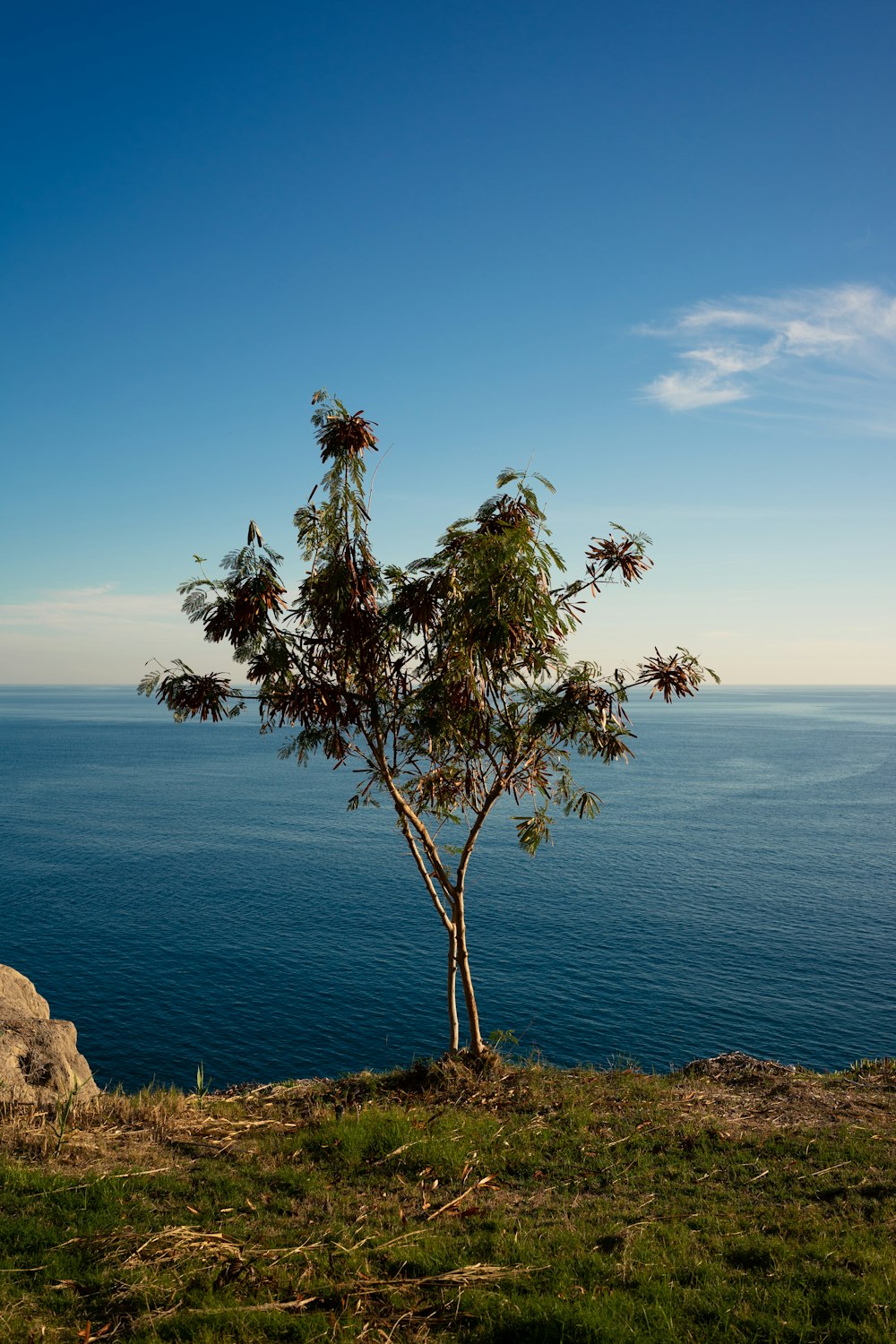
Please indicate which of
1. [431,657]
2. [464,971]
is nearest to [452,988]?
[464,971]

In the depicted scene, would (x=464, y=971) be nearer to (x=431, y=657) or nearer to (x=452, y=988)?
(x=452, y=988)

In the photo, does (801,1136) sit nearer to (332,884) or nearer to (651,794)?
(332,884)

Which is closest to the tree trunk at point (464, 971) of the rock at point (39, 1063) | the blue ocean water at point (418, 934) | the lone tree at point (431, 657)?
the lone tree at point (431, 657)

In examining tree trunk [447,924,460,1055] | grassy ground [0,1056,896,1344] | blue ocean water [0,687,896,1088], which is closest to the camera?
grassy ground [0,1056,896,1344]

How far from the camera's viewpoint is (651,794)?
112062 millimetres

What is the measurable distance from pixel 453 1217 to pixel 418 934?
1912 inches

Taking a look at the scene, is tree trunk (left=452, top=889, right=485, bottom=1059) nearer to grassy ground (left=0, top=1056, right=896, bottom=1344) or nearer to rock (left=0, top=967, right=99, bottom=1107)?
grassy ground (left=0, top=1056, right=896, bottom=1344)

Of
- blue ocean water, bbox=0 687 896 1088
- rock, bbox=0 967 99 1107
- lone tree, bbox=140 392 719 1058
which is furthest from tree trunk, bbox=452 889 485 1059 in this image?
blue ocean water, bbox=0 687 896 1088

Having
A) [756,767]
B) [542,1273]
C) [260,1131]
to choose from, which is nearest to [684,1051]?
[260,1131]

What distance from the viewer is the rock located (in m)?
14.6

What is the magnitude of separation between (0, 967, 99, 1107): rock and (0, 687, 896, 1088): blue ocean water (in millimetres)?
21523

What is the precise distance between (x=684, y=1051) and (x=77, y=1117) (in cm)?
3347

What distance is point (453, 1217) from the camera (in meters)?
10.8

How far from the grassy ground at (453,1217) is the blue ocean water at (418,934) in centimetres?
2025
